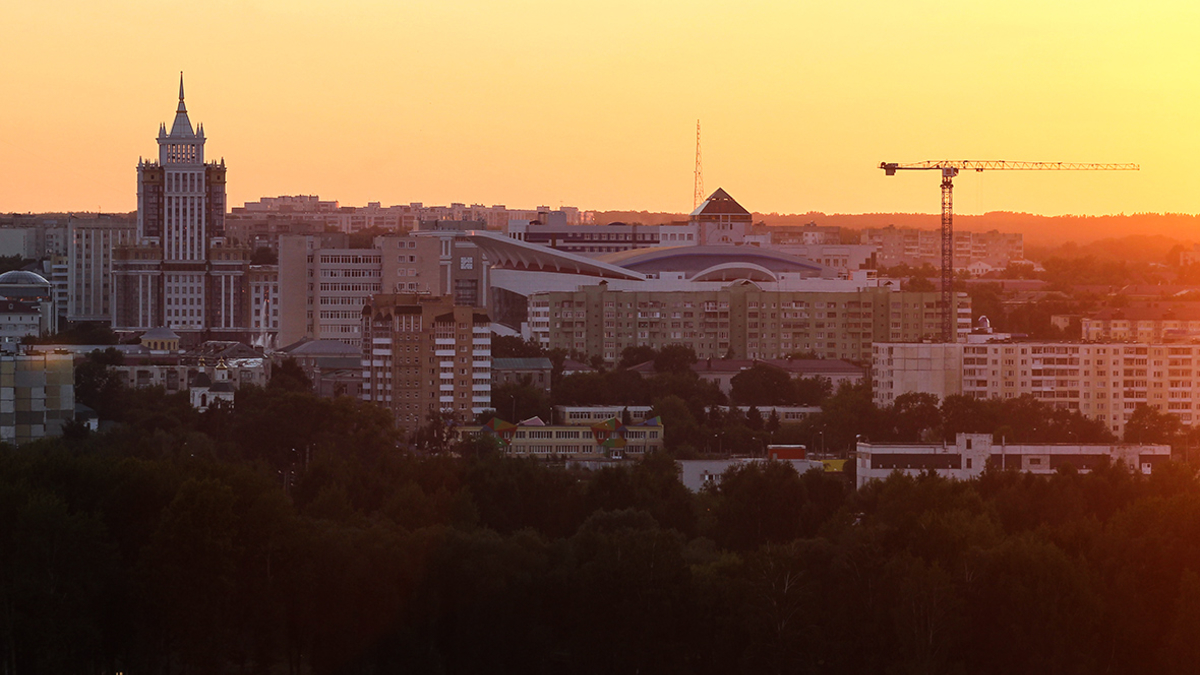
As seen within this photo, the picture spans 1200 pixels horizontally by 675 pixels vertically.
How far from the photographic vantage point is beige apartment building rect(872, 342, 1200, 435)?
4325 cm

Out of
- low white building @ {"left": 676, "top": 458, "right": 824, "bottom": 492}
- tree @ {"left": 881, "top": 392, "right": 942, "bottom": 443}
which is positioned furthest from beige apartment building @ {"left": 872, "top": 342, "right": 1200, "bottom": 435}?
low white building @ {"left": 676, "top": 458, "right": 824, "bottom": 492}

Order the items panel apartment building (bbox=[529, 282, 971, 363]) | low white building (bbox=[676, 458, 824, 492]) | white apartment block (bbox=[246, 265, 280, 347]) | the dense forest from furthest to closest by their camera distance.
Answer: white apartment block (bbox=[246, 265, 280, 347]) → panel apartment building (bbox=[529, 282, 971, 363]) → low white building (bbox=[676, 458, 824, 492]) → the dense forest

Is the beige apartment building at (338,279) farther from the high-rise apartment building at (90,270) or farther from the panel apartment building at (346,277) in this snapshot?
the high-rise apartment building at (90,270)

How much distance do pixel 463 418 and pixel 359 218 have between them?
65424 millimetres

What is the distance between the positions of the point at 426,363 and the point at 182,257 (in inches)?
974

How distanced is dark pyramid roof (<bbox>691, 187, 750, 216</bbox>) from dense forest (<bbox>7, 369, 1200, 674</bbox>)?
55.8 metres

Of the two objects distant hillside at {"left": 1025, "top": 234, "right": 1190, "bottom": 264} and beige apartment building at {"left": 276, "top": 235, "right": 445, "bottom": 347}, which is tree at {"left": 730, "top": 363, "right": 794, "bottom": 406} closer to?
beige apartment building at {"left": 276, "top": 235, "right": 445, "bottom": 347}

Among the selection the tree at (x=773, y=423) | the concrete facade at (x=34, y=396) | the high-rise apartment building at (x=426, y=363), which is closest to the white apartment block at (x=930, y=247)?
the tree at (x=773, y=423)

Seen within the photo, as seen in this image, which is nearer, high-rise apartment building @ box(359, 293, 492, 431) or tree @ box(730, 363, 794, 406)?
high-rise apartment building @ box(359, 293, 492, 431)

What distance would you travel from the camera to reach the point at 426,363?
130ft

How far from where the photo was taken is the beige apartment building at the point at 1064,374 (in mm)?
43250

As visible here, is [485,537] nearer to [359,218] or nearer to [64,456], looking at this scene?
[64,456]

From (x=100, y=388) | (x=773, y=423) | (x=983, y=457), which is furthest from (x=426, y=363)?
(x=983, y=457)

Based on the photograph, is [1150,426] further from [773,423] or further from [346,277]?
[346,277]
